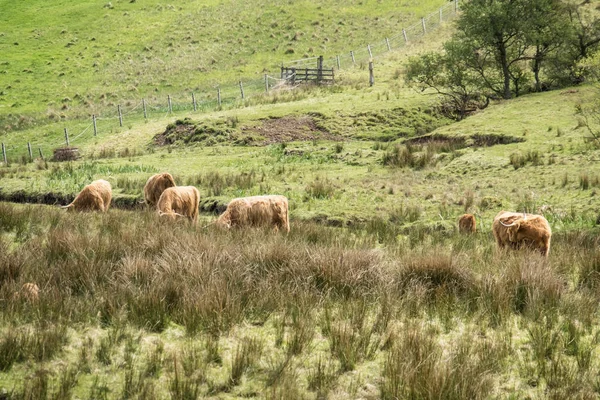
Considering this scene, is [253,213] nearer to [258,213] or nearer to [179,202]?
[258,213]

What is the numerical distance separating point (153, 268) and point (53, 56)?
5215cm

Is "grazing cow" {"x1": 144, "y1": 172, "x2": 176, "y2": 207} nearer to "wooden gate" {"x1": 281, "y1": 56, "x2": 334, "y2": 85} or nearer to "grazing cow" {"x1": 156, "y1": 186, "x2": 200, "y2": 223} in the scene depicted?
"grazing cow" {"x1": 156, "y1": 186, "x2": 200, "y2": 223}

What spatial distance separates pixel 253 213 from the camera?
38.5 ft

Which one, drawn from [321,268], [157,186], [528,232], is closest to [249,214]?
[157,186]

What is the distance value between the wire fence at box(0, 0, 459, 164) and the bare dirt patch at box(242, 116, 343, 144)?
741 cm

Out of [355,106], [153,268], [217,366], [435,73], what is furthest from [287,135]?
[217,366]

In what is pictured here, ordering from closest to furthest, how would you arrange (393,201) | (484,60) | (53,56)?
(393,201)
(484,60)
(53,56)

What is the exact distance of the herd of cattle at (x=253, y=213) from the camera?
31.7ft

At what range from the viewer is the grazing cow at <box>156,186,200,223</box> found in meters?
12.5

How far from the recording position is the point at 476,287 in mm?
7117

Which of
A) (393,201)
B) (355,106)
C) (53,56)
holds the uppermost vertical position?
(53,56)

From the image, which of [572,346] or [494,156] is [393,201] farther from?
[572,346]

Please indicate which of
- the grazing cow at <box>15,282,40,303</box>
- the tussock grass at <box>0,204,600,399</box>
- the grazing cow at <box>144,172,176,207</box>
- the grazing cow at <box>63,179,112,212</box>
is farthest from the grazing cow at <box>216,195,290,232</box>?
the grazing cow at <box>15,282,40,303</box>

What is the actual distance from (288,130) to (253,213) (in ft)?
57.0
